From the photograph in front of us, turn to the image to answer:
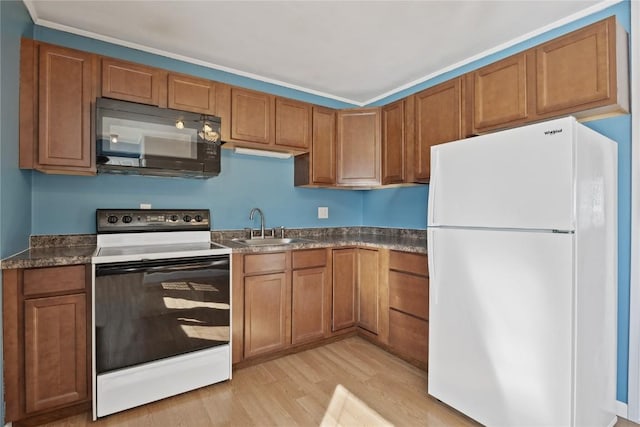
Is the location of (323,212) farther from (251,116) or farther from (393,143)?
(251,116)

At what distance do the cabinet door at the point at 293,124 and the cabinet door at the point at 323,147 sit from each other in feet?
0.28

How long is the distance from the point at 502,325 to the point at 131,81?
9.19 ft

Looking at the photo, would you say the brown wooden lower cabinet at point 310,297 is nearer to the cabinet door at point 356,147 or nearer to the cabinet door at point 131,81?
the cabinet door at point 356,147

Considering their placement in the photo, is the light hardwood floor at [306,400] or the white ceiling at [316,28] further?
the white ceiling at [316,28]

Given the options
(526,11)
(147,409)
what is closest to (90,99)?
(147,409)

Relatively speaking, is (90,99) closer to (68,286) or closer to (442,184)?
(68,286)

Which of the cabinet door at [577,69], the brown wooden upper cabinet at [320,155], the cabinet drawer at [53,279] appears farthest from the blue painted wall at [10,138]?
the cabinet door at [577,69]

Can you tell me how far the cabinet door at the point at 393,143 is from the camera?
2932 millimetres

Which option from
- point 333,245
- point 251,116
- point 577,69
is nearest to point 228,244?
point 333,245

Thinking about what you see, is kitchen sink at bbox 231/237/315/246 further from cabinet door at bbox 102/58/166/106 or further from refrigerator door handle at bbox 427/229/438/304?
cabinet door at bbox 102/58/166/106

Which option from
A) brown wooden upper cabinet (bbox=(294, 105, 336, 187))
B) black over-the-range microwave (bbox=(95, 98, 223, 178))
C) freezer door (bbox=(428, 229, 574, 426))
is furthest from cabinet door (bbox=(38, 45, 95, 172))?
freezer door (bbox=(428, 229, 574, 426))

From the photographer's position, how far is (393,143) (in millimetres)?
3041

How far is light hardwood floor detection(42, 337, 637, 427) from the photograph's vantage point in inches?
72.8

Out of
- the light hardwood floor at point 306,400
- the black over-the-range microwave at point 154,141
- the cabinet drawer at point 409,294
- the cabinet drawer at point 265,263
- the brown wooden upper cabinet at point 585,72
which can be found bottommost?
the light hardwood floor at point 306,400
